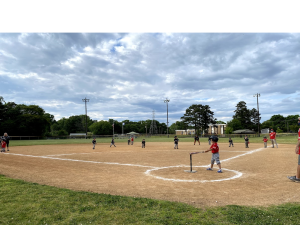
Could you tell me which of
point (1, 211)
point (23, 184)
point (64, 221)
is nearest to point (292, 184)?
point (64, 221)

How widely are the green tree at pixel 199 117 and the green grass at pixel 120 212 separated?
8853cm

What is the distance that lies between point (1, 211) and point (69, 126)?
5668 inches

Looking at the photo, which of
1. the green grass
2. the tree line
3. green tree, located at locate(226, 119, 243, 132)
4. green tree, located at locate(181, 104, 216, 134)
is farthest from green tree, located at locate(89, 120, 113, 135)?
the green grass

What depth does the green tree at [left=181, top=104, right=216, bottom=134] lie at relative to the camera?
92.0 m

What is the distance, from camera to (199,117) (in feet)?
303

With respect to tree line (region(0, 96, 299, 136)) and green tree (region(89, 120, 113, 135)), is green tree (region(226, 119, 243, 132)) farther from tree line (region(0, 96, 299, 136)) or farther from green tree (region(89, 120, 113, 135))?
green tree (region(89, 120, 113, 135))

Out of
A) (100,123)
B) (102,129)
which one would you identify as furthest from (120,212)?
(100,123)

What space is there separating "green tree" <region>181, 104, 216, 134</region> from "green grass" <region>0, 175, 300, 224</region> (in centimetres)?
8853

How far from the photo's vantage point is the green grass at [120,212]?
13.9 feet

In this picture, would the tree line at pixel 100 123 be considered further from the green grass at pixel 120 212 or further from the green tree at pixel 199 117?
the green grass at pixel 120 212

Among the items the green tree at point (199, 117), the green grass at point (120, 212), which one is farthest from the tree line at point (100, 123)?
the green grass at point (120, 212)

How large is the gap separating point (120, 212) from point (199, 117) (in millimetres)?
90617

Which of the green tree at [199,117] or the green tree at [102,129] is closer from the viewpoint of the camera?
the green tree at [199,117]

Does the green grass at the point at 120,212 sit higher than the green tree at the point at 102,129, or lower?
lower
